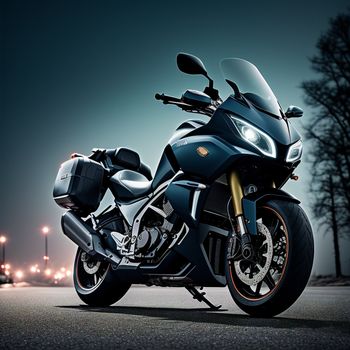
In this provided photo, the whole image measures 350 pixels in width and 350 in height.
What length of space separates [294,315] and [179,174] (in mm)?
1573

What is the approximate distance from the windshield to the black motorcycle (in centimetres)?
1

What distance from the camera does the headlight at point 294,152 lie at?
509 centimetres

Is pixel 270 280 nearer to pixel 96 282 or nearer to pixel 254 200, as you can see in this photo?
pixel 254 200

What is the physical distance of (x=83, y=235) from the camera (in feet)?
23.1

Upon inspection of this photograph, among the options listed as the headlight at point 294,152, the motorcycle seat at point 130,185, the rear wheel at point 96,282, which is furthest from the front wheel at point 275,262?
the rear wheel at point 96,282

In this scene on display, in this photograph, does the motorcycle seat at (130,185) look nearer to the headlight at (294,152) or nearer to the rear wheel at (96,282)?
the rear wheel at (96,282)

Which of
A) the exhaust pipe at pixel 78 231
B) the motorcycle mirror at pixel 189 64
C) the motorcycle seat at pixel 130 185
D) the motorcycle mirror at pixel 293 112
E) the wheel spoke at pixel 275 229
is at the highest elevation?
the motorcycle mirror at pixel 189 64

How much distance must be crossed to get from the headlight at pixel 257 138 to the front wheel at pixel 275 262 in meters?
0.40

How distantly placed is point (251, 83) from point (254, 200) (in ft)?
3.75

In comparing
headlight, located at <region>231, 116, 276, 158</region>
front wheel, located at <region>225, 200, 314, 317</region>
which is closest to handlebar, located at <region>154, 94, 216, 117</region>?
headlight, located at <region>231, 116, 276, 158</region>

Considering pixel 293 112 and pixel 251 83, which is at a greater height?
pixel 251 83

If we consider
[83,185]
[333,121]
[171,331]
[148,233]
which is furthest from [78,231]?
[333,121]

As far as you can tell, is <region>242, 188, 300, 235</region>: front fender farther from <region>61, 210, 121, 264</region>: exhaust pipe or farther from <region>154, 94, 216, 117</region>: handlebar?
<region>61, 210, 121, 264</region>: exhaust pipe

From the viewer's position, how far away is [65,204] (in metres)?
7.48
